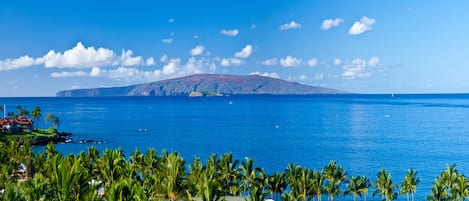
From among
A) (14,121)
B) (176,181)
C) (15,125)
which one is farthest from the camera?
(14,121)

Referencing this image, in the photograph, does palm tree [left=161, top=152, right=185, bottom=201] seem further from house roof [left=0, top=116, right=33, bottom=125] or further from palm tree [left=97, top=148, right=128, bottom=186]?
house roof [left=0, top=116, right=33, bottom=125]

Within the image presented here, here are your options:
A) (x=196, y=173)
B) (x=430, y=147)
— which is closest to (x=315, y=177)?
(x=196, y=173)

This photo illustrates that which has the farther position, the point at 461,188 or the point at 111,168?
the point at 111,168

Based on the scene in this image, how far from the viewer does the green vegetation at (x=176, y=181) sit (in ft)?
180

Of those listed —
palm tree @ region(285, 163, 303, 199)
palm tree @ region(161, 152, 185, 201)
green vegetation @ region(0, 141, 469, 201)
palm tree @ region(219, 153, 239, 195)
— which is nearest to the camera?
green vegetation @ region(0, 141, 469, 201)

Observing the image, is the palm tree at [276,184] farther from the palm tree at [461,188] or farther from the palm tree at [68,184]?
the palm tree at [68,184]

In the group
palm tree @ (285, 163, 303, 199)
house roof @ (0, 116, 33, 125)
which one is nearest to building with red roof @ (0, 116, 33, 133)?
house roof @ (0, 116, 33, 125)

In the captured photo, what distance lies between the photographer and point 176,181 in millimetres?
62188

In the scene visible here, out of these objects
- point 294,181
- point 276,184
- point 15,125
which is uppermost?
point 15,125

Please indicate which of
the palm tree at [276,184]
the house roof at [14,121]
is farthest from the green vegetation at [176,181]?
the house roof at [14,121]

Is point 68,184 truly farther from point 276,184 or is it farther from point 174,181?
point 276,184

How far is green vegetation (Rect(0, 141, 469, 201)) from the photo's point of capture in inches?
2156

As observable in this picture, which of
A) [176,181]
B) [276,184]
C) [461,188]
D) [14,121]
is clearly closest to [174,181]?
[176,181]

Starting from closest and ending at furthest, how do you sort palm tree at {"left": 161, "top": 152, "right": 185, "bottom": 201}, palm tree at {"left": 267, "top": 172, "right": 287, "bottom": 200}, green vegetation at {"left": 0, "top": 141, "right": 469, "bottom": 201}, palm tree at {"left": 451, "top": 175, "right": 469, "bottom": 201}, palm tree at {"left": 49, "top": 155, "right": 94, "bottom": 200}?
palm tree at {"left": 49, "top": 155, "right": 94, "bottom": 200}, green vegetation at {"left": 0, "top": 141, "right": 469, "bottom": 201}, palm tree at {"left": 161, "top": 152, "right": 185, "bottom": 201}, palm tree at {"left": 451, "top": 175, "right": 469, "bottom": 201}, palm tree at {"left": 267, "top": 172, "right": 287, "bottom": 200}
